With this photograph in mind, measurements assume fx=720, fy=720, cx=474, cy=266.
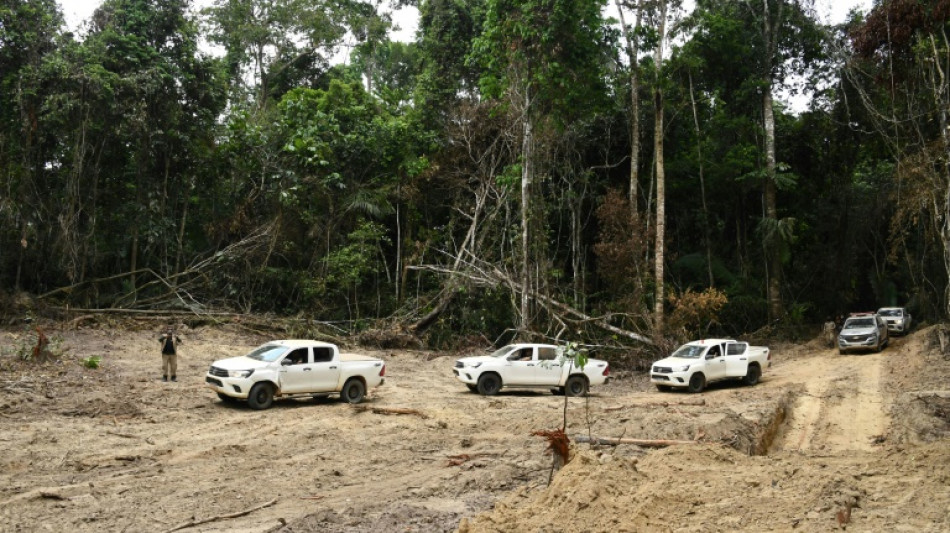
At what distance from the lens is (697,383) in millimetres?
20297

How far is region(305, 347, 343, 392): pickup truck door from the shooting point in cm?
1639

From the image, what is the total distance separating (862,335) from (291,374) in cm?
2277

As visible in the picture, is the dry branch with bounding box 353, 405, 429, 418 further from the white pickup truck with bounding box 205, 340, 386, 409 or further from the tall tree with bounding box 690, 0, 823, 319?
the tall tree with bounding box 690, 0, 823, 319

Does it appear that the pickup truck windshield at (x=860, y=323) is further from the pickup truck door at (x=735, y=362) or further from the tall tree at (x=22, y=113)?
the tall tree at (x=22, y=113)

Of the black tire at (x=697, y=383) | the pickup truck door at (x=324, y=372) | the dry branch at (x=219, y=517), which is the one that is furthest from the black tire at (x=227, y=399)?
the black tire at (x=697, y=383)

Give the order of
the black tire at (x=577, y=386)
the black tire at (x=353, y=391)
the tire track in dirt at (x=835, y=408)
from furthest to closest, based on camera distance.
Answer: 1. the black tire at (x=577, y=386)
2. the black tire at (x=353, y=391)
3. the tire track in dirt at (x=835, y=408)

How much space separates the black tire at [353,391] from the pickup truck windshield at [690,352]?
31.1ft

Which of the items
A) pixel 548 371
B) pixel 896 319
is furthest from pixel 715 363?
pixel 896 319

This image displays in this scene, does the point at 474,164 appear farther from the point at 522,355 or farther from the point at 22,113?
the point at 22,113

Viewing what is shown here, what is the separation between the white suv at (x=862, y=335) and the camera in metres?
28.1

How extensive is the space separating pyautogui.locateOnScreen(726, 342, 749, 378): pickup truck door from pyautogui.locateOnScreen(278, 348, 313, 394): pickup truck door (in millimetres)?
12120

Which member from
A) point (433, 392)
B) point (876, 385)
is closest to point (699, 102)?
point (876, 385)

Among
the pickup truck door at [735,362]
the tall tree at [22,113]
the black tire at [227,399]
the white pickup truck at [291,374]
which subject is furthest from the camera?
the tall tree at [22,113]

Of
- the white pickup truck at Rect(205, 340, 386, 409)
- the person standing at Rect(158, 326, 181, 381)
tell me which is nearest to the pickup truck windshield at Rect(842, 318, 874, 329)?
the white pickup truck at Rect(205, 340, 386, 409)
